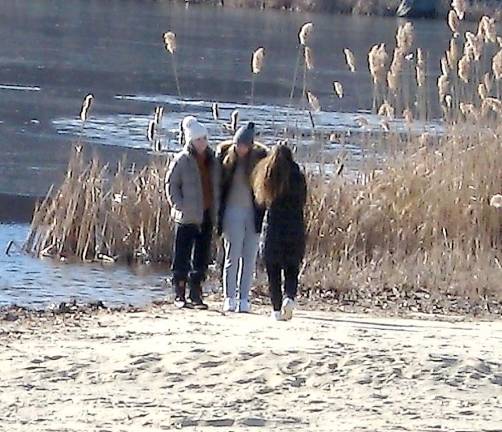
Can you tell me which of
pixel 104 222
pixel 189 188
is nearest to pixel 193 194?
pixel 189 188

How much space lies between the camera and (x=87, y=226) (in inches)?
611

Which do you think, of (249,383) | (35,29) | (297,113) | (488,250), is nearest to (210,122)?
(297,113)

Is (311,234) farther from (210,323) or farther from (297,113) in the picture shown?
(297,113)

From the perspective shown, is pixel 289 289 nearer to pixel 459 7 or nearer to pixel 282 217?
pixel 282 217

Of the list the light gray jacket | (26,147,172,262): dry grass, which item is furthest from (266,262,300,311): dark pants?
(26,147,172,262): dry grass

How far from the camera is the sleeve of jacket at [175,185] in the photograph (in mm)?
11992

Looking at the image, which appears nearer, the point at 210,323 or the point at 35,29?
the point at 210,323

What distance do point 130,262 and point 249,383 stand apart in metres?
6.86

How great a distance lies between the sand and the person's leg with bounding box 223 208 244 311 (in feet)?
3.99

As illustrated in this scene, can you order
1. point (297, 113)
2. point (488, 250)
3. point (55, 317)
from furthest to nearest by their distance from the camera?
1. point (297, 113)
2. point (488, 250)
3. point (55, 317)

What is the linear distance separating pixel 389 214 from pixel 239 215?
3.13m

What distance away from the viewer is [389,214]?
48.1ft

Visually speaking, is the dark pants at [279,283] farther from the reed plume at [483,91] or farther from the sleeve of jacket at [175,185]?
the reed plume at [483,91]

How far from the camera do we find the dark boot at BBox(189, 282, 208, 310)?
484 inches
